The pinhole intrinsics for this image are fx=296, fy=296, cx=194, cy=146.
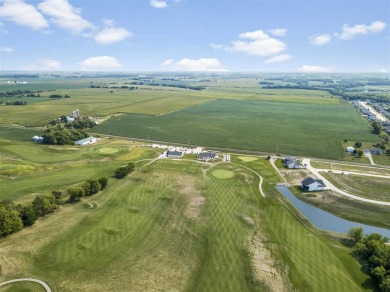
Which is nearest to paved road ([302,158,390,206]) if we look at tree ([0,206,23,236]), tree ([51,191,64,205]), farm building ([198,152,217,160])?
farm building ([198,152,217,160])

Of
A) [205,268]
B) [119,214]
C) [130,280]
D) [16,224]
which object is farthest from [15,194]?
[205,268]

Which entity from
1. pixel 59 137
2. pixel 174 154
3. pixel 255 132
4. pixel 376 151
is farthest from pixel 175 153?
pixel 376 151

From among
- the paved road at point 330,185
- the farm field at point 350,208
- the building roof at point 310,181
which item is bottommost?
the farm field at point 350,208

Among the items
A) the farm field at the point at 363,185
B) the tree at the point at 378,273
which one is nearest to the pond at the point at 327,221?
the farm field at the point at 363,185

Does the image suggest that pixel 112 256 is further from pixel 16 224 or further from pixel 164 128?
pixel 164 128

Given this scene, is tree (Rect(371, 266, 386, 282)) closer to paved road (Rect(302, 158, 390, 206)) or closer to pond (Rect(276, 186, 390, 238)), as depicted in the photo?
pond (Rect(276, 186, 390, 238))

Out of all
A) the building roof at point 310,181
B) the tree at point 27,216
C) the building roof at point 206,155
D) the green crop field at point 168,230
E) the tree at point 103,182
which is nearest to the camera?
the green crop field at point 168,230

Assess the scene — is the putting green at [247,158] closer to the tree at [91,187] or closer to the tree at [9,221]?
the tree at [91,187]

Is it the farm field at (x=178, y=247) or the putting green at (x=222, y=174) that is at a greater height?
the putting green at (x=222, y=174)
